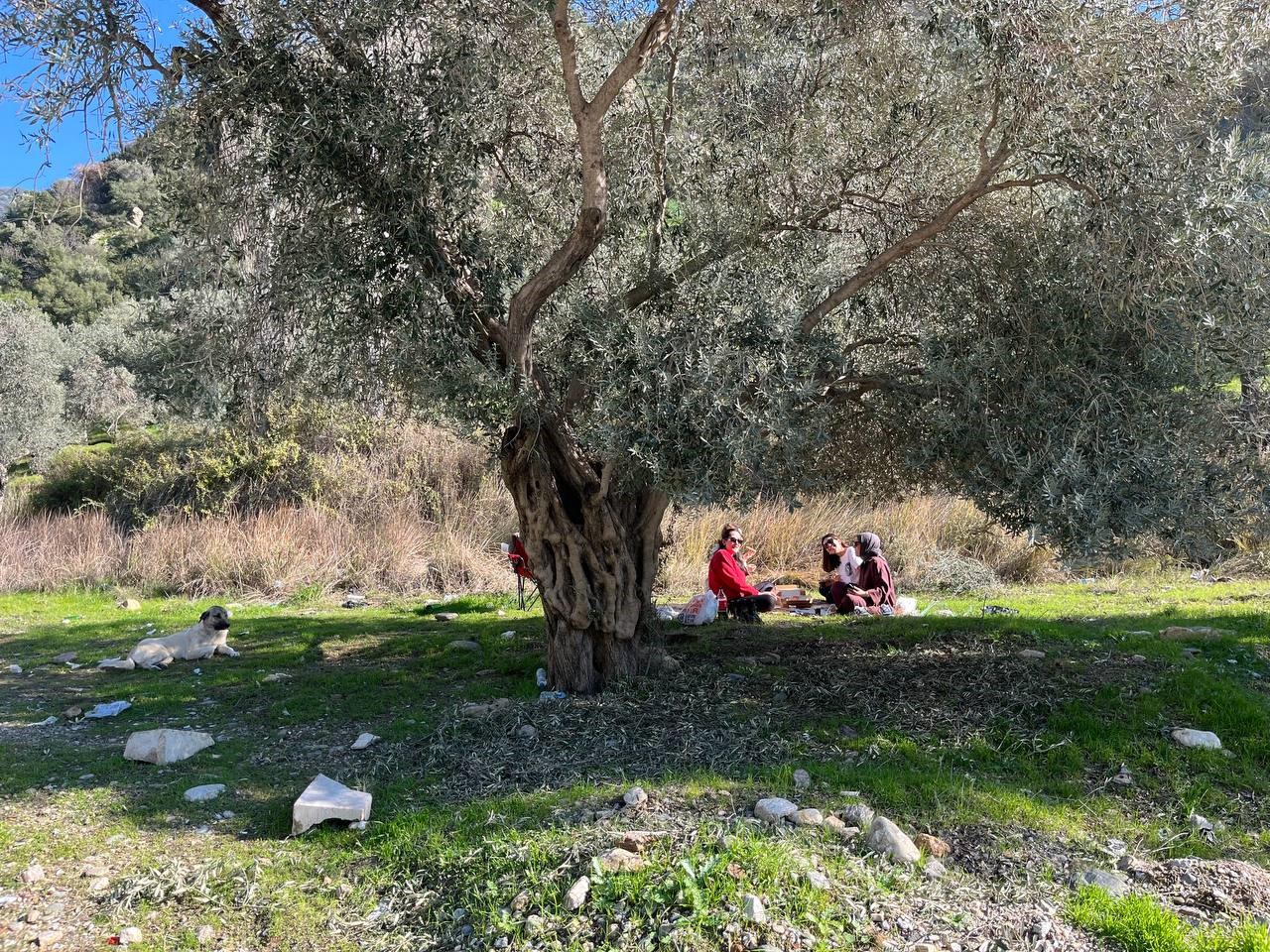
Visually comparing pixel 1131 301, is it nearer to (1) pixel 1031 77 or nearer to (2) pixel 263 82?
(1) pixel 1031 77

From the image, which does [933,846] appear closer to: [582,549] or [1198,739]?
[1198,739]

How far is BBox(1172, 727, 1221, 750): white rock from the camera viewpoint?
5941 mm

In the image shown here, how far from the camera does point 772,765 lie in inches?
227

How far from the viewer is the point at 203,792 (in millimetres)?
5852

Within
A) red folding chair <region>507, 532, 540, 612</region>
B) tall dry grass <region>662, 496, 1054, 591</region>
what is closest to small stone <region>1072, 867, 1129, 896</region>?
red folding chair <region>507, 532, 540, 612</region>

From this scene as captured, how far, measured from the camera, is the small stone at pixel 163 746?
21.5ft

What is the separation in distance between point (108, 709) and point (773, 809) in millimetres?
5861

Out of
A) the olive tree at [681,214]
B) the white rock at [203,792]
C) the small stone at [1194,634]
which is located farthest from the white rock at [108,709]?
the small stone at [1194,634]

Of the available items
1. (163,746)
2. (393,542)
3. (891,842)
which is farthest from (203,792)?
(393,542)

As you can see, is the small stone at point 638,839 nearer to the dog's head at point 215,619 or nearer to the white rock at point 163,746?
the white rock at point 163,746

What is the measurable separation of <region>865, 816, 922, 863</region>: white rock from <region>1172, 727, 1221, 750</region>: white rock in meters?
2.38

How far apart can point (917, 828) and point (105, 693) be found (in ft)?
23.5

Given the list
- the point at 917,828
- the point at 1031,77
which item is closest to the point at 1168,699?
the point at 917,828

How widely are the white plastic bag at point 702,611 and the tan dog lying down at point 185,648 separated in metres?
4.84
